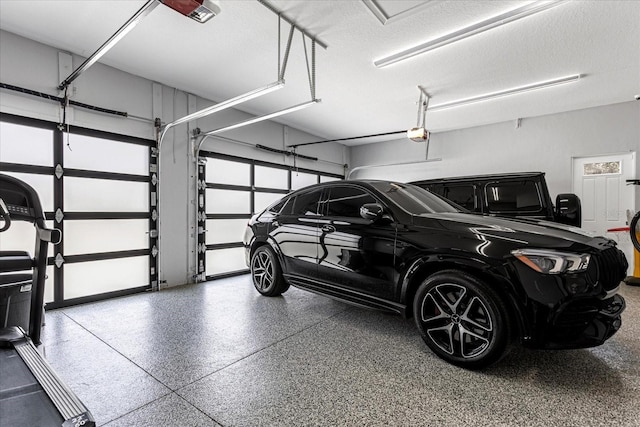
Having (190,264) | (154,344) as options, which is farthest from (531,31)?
(190,264)

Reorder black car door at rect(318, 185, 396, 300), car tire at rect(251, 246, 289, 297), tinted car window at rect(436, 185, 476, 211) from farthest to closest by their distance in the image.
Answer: tinted car window at rect(436, 185, 476, 211), car tire at rect(251, 246, 289, 297), black car door at rect(318, 185, 396, 300)

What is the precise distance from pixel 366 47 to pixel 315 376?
3.39 m

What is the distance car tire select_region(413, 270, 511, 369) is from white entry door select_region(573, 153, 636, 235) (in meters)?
5.12

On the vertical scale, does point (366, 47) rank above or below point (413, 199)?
above

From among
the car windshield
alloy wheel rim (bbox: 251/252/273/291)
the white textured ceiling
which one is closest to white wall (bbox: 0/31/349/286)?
the white textured ceiling

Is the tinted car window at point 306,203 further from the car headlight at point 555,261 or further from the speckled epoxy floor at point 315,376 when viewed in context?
the car headlight at point 555,261

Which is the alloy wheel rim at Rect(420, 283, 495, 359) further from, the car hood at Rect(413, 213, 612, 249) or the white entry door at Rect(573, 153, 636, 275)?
the white entry door at Rect(573, 153, 636, 275)

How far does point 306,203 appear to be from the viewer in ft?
11.5

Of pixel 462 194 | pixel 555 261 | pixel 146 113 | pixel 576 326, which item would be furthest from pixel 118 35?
pixel 462 194

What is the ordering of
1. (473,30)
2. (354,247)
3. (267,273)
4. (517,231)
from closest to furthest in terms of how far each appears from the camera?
(517,231), (354,247), (473,30), (267,273)

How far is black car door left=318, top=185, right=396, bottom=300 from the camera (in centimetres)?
254

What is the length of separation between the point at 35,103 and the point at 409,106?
531cm

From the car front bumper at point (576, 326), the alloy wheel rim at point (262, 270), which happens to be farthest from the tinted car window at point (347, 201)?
the car front bumper at point (576, 326)

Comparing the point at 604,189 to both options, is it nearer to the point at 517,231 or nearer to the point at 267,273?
the point at 517,231
